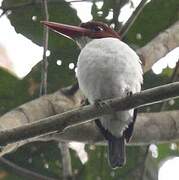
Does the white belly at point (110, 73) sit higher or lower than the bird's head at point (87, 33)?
lower

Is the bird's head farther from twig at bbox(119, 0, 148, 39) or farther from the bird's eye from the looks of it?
twig at bbox(119, 0, 148, 39)

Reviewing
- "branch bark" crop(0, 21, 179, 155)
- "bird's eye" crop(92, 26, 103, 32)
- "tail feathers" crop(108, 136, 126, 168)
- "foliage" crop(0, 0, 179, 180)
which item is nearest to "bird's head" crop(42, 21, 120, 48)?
"bird's eye" crop(92, 26, 103, 32)

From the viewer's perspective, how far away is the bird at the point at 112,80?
352 cm

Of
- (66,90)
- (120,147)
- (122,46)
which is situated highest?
(122,46)

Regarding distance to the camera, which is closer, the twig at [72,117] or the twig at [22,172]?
the twig at [72,117]

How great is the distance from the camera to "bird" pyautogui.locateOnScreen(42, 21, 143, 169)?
3.52 metres

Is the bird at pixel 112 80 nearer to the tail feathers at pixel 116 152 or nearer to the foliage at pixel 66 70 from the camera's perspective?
the tail feathers at pixel 116 152

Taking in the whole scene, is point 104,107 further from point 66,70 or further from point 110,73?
point 66,70

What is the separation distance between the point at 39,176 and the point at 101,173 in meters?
0.43

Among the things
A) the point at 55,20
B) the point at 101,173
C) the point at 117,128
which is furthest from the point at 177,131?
the point at 55,20

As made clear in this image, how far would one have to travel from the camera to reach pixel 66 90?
3.91 metres

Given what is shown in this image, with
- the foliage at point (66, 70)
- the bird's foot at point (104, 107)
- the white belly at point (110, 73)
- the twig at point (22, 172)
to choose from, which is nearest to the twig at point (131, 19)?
the foliage at point (66, 70)

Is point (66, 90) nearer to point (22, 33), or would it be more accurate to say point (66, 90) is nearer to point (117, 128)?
point (117, 128)

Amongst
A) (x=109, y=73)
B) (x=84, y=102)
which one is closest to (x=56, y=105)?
(x=84, y=102)
